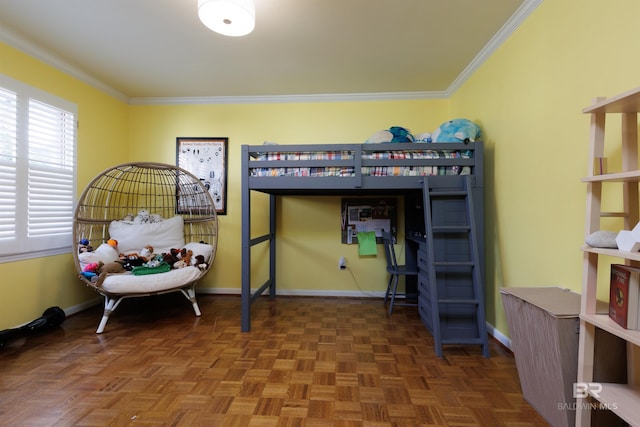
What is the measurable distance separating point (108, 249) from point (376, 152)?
2595 millimetres

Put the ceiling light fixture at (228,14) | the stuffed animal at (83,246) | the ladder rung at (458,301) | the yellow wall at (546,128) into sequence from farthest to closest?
the stuffed animal at (83,246), the ladder rung at (458,301), the ceiling light fixture at (228,14), the yellow wall at (546,128)

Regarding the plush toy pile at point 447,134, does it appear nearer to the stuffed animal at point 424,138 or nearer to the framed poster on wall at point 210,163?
the stuffed animal at point 424,138

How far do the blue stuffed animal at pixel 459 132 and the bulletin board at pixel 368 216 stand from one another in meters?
1.09

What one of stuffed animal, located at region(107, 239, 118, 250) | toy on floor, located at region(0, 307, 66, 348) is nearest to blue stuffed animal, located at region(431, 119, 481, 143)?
stuffed animal, located at region(107, 239, 118, 250)

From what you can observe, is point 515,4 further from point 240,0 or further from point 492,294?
point 492,294

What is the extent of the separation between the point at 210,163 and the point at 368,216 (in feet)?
6.47

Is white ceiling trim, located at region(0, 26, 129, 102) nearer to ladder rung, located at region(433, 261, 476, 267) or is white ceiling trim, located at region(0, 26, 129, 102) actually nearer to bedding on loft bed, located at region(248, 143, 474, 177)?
bedding on loft bed, located at region(248, 143, 474, 177)

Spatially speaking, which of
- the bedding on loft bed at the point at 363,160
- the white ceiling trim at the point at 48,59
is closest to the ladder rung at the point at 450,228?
the bedding on loft bed at the point at 363,160

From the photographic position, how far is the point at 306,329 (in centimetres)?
248

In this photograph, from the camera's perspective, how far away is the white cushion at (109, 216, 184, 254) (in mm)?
2969

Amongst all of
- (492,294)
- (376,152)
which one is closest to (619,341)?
(492,294)

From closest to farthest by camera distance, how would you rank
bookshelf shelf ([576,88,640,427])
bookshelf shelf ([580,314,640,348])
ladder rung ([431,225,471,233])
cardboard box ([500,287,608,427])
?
1. bookshelf shelf ([580,314,640,348])
2. bookshelf shelf ([576,88,640,427])
3. cardboard box ([500,287,608,427])
4. ladder rung ([431,225,471,233])

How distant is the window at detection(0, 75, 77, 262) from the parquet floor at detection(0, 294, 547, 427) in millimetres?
791

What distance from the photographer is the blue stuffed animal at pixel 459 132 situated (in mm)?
2322
